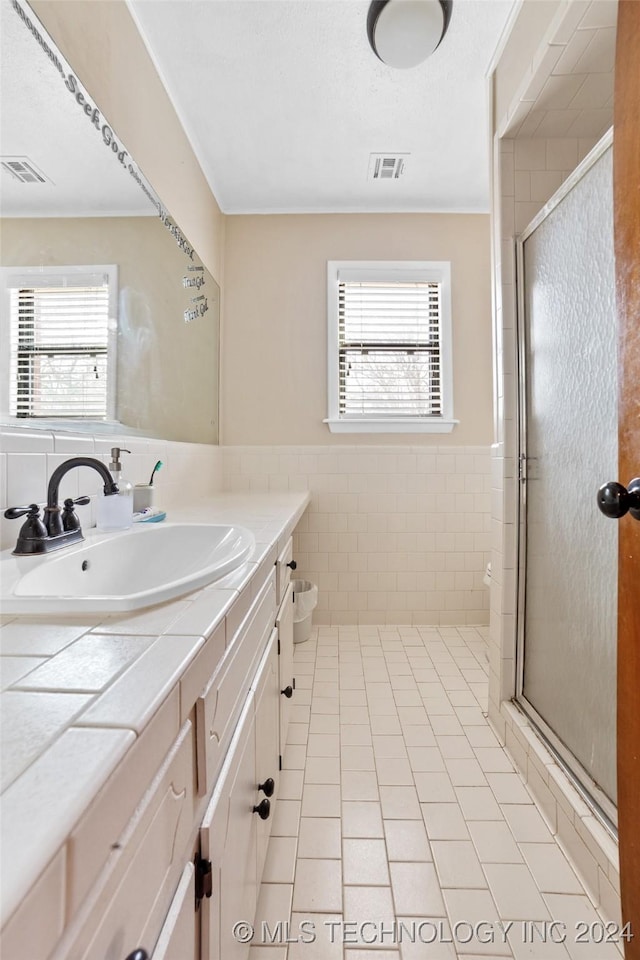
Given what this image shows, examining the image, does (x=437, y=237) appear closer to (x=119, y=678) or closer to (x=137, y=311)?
(x=137, y=311)

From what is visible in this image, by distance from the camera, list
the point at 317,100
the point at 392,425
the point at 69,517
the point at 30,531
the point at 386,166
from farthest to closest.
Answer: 1. the point at 392,425
2. the point at 386,166
3. the point at 317,100
4. the point at 69,517
5. the point at 30,531

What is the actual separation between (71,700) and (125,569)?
62cm

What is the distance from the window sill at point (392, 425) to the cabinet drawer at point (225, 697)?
1.81m

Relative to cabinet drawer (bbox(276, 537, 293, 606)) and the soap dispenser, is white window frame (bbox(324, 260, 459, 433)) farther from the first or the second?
the soap dispenser

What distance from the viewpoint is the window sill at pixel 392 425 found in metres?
2.64

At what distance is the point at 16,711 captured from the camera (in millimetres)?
352

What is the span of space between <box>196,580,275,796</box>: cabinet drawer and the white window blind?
0.71 meters

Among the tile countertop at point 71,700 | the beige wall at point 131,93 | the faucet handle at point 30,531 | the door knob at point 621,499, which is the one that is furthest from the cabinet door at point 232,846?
the beige wall at point 131,93

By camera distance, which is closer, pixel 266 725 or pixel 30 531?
pixel 30 531

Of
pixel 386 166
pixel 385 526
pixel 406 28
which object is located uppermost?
pixel 386 166

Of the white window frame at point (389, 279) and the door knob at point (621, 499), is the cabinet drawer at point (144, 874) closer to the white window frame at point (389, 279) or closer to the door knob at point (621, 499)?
the door knob at point (621, 499)

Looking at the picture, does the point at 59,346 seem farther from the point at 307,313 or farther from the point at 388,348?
the point at 388,348

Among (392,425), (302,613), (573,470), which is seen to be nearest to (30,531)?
(573,470)

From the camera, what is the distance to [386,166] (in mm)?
2279
